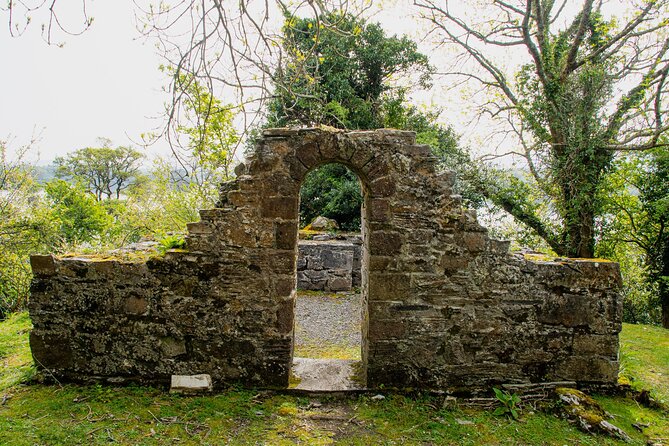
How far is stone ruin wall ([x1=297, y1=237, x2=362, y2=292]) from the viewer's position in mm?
9703

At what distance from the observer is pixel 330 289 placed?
9.76 m

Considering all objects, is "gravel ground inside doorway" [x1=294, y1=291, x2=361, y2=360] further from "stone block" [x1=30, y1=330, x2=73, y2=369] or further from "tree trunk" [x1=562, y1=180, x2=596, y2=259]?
"tree trunk" [x1=562, y1=180, x2=596, y2=259]

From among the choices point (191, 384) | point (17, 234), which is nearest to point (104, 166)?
point (17, 234)

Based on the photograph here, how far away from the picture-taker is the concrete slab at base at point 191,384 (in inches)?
171

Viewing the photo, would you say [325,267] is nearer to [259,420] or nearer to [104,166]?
[259,420]

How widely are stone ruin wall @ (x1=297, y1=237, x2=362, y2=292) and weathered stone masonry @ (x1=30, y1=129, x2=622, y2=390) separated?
16.9ft

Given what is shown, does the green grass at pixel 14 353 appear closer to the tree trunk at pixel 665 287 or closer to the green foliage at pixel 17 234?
the green foliage at pixel 17 234

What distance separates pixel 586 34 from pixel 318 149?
10022 mm

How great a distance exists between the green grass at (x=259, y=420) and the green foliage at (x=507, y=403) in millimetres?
89

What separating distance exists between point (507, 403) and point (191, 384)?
338cm

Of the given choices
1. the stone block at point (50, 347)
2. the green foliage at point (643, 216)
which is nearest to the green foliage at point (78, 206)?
the stone block at point (50, 347)

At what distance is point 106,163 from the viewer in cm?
A: 3045

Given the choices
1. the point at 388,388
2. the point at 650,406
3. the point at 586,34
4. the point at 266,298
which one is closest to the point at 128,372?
the point at 266,298

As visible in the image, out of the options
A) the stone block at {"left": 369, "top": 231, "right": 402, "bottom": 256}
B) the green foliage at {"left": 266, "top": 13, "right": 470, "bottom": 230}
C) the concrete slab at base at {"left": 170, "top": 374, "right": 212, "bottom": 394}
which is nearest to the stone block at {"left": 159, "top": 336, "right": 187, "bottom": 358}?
the concrete slab at base at {"left": 170, "top": 374, "right": 212, "bottom": 394}
